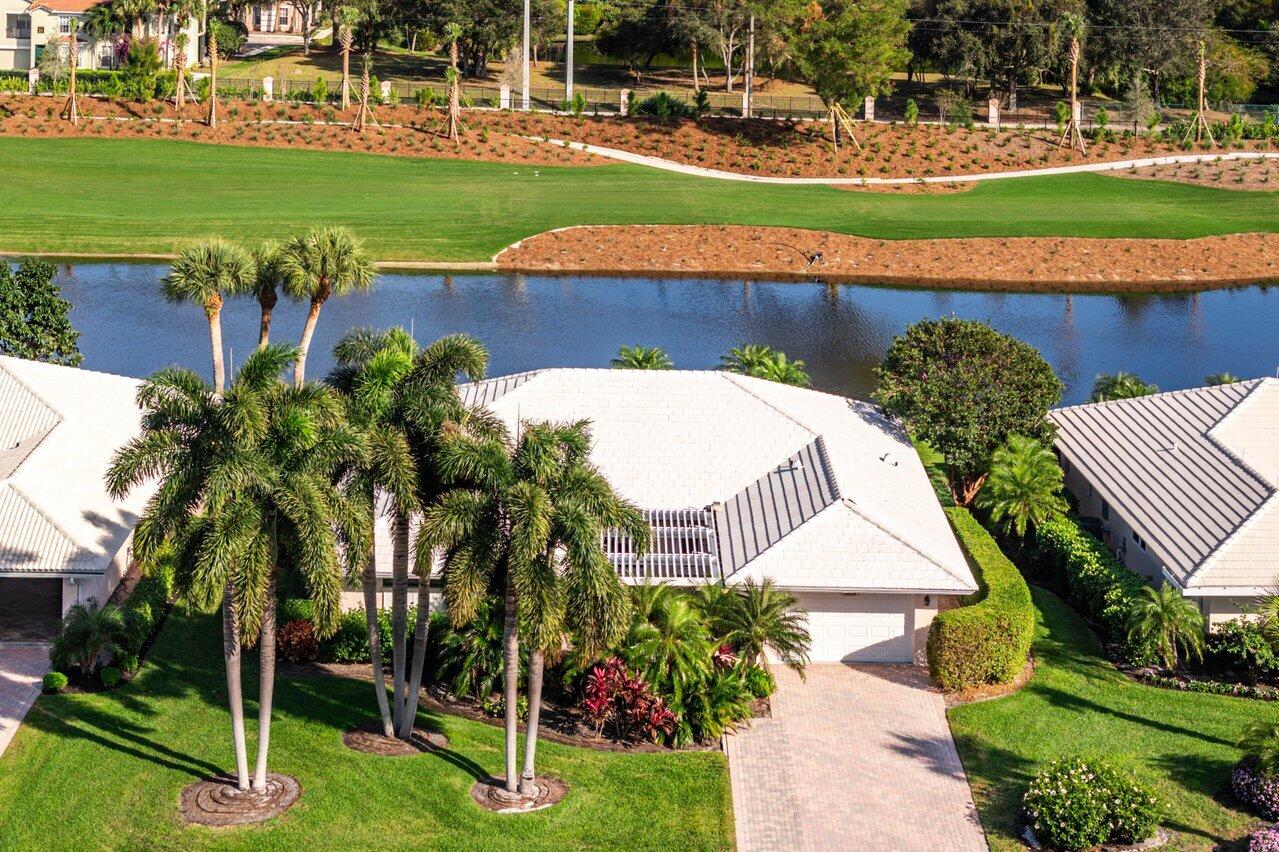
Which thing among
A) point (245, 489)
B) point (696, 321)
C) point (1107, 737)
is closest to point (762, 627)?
point (1107, 737)

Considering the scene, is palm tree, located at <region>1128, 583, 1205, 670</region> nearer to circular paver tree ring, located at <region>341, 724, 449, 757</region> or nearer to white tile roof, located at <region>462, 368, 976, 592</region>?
white tile roof, located at <region>462, 368, 976, 592</region>

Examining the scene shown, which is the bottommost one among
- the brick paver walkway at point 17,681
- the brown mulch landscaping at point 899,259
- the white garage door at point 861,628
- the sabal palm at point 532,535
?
the brick paver walkway at point 17,681

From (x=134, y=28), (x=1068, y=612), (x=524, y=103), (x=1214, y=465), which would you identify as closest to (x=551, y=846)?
(x=1068, y=612)

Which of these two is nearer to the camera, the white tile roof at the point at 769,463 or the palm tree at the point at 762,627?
the palm tree at the point at 762,627

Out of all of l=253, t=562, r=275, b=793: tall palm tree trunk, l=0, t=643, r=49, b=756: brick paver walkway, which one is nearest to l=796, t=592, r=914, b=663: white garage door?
l=253, t=562, r=275, b=793: tall palm tree trunk

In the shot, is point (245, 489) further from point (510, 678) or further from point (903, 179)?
point (903, 179)

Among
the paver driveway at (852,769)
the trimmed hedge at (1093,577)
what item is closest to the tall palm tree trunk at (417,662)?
the paver driveway at (852,769)

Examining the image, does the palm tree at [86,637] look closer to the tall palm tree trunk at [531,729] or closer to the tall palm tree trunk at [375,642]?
the tall palm tree trunk at [375,642]
